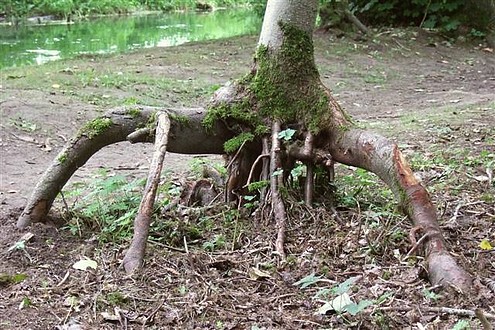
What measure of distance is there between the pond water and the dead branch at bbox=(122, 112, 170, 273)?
33.7ft

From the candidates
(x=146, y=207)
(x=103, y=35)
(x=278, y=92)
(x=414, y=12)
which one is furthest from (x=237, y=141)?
(x=103, y=35)

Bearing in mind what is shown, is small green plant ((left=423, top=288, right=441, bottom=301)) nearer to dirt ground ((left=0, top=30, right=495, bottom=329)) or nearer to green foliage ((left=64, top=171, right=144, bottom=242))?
dirt ground ((left=0, top=30, right=495, bottom=329))

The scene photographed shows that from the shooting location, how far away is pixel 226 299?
2912 millimetres

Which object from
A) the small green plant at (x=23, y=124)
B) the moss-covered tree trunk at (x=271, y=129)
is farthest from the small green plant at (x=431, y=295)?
the small green plant at (x=23, y=124)

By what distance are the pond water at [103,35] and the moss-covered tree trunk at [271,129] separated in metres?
9.98

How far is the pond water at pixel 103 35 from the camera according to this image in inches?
603

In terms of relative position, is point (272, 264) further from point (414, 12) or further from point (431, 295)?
point (414, 12)

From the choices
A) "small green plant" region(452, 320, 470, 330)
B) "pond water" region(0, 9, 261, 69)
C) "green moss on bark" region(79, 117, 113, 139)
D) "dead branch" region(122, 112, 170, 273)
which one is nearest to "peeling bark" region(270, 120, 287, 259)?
"dead branch" region(122, 112, 170, 273)

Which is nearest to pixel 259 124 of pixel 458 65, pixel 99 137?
pixel 99 137

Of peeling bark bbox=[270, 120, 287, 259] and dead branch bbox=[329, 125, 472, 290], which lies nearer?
dead branch bbox=[329, 125, 472, 290]

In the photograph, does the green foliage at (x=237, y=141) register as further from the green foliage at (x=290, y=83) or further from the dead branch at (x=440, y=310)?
the dead branch at (x=440, y=310)

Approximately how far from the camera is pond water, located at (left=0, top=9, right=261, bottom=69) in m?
15.3

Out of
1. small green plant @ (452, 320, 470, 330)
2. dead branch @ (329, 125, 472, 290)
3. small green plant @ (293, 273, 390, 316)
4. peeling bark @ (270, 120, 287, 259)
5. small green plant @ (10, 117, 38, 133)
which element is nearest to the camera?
small green plant @ (452, 320, 470, 330)

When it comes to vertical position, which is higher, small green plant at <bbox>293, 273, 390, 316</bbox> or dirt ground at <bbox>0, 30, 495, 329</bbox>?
small green plant at <bbox>293, 273, 390, 316</bbox>
